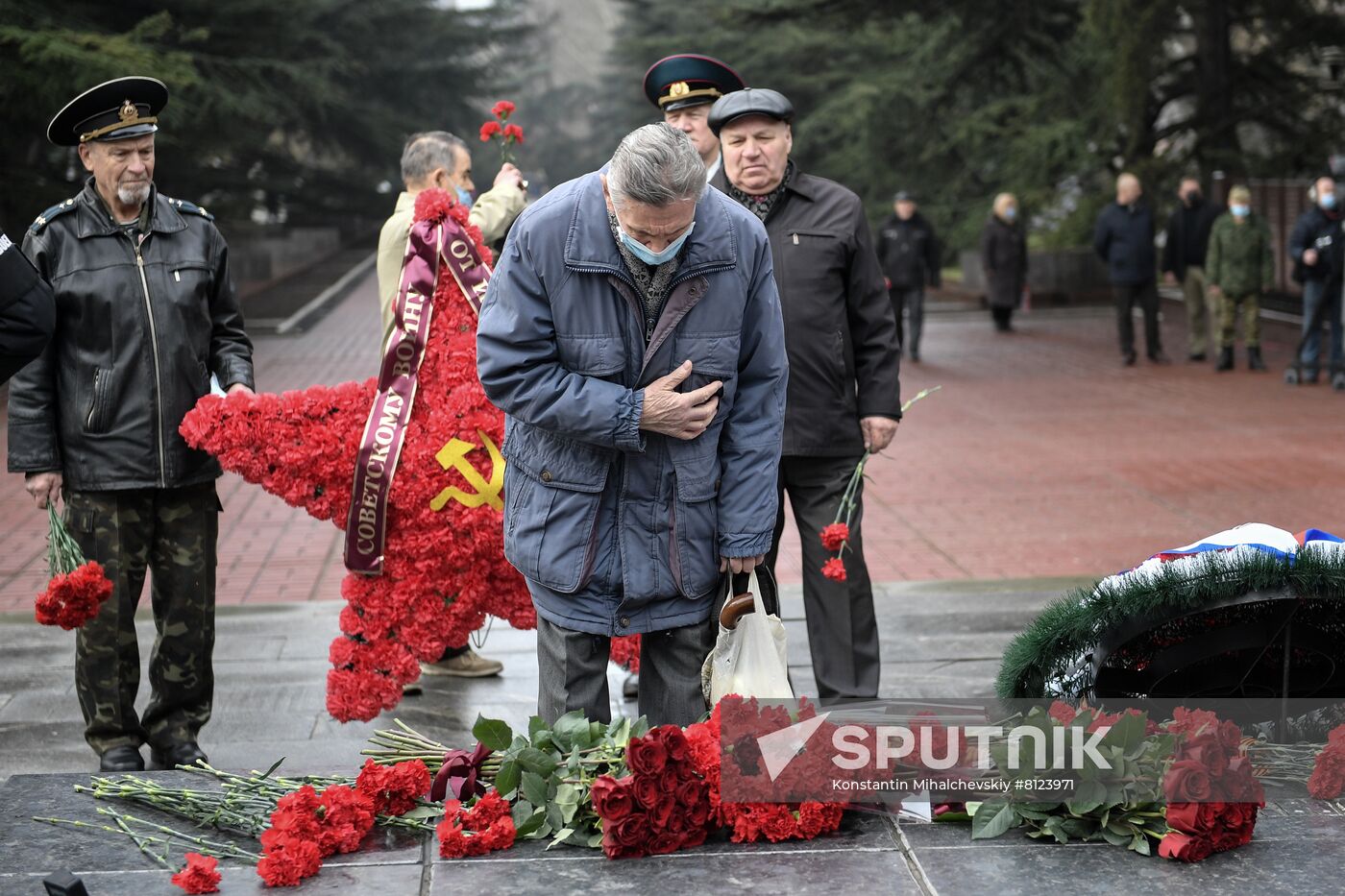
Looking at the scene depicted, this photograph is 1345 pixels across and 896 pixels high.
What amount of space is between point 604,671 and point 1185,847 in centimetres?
140

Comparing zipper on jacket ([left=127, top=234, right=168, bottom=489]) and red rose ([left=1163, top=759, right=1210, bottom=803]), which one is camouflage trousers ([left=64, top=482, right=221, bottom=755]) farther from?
red rose ([left=1163, top=759, right=1210, bottom=803])

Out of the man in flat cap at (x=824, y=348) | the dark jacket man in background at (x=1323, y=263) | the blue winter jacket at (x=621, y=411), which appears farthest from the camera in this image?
the dark jacket man in background at (x=1323, y=263)

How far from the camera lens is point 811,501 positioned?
503 centimetres

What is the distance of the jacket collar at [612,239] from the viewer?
3434 millimetres

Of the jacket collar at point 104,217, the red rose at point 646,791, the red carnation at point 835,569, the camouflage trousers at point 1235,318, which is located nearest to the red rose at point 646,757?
the red rose at point 646,791

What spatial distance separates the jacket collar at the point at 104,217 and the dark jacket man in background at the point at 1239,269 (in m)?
12.2

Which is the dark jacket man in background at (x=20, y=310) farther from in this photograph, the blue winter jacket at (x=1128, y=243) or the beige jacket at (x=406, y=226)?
the blue winter jacket at (x=1128, y=243)

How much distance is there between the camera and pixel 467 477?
4.67m

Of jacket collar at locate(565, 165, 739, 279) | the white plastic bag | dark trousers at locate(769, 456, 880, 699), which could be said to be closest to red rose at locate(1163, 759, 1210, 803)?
the white plastic bag

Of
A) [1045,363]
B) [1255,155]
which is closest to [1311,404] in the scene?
[1045,363]

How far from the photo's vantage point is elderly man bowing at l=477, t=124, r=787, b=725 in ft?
11.3

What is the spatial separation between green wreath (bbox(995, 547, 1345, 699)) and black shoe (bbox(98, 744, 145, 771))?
2640 millimetres

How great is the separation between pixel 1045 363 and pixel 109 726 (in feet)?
43.4

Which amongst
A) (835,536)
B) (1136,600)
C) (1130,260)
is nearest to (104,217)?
(835,536)
